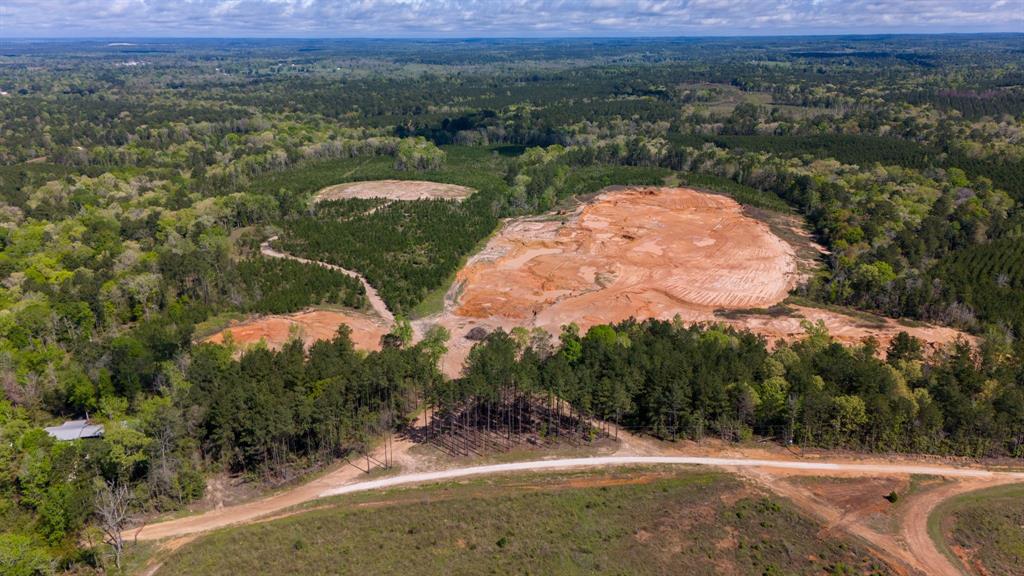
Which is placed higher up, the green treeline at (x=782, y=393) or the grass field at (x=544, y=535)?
the green treeline at (x=782, y=393)

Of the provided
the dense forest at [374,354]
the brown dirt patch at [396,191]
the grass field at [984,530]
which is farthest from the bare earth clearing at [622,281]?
the grass field at [984,530]

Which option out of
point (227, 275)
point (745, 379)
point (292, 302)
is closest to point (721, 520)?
point (745, 379)

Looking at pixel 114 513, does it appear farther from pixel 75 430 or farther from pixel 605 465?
pixel 605 465

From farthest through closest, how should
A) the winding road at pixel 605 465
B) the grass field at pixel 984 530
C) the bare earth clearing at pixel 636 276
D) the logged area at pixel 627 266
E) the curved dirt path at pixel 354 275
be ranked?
the logged area at pixel 627 266 < the curved dirt path at pixel 354 275 < the bare earth clearing at pixel 636 276 < the winding road at pixel 605 465 < the grass field at pixel 984 530

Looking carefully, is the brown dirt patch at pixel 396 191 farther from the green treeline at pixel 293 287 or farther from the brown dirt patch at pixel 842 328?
the brown dirt patch at pixel 842 328

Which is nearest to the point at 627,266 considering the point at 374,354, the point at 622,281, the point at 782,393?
the point at 622,281

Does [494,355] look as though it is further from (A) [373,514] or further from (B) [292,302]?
(B) [292,302]
